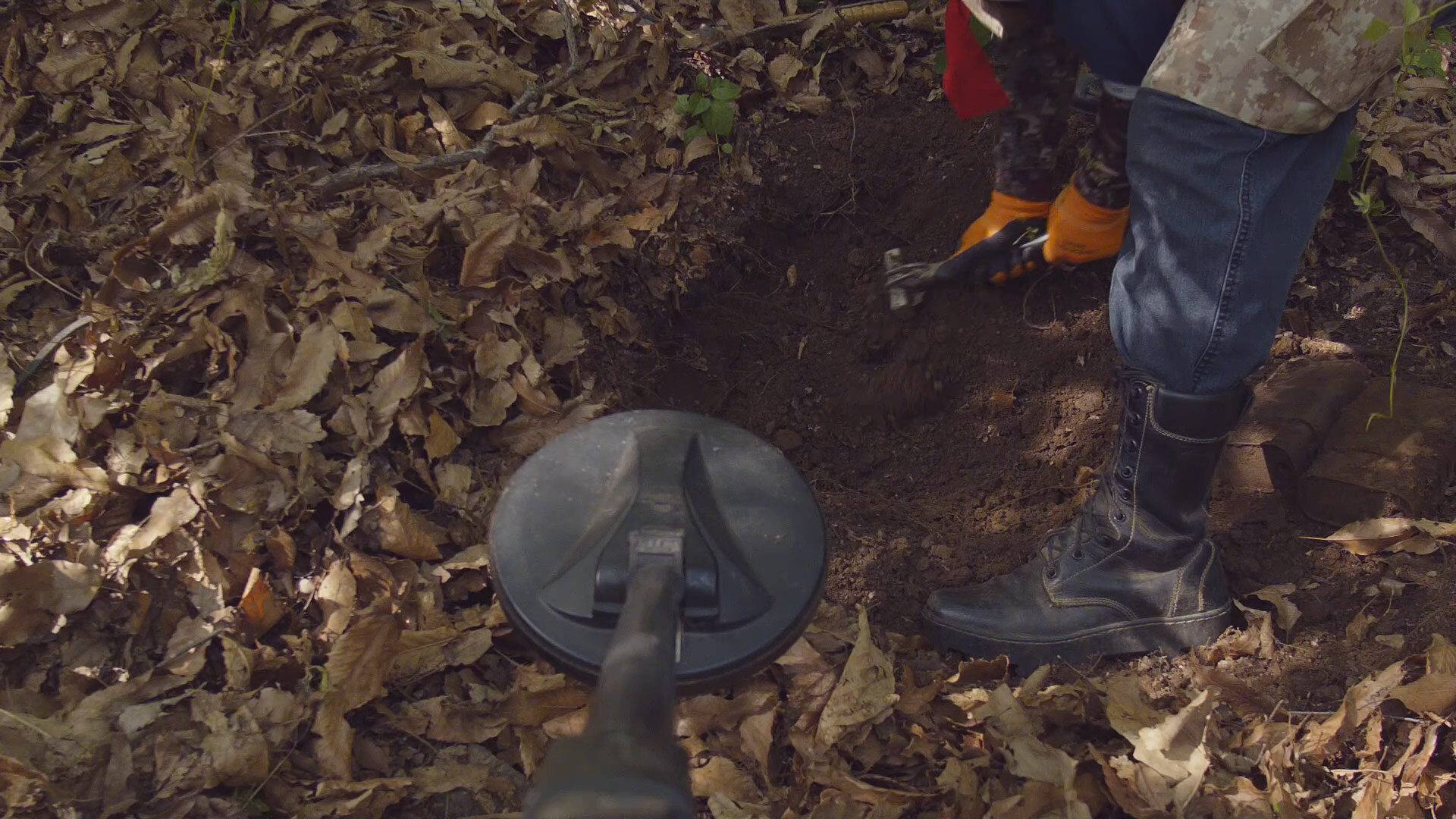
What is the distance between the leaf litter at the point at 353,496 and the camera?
5.53 ft

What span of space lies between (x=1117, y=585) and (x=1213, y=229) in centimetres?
82

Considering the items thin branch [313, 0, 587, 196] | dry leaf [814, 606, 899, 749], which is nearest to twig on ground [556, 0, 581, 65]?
thin branch [313, 0, 587, 196]

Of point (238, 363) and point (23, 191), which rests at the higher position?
point (23, 191)

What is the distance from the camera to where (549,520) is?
1.29m

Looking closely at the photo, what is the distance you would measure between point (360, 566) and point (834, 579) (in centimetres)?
100

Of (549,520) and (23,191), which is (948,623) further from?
(23,191)

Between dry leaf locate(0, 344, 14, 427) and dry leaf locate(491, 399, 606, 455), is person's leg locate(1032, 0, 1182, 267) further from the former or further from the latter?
dry leaf locate(0, 344, 14, 427)

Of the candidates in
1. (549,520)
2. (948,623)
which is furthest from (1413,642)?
(549,520)

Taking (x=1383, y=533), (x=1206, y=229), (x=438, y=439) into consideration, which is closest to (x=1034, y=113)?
(x=1206, y=229)

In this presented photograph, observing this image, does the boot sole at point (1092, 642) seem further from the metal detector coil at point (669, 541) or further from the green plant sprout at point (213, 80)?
the green plant sprout at point (213, 80)

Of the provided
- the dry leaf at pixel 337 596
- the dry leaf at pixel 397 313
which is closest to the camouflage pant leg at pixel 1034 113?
the dry leaf at pixel 397 313

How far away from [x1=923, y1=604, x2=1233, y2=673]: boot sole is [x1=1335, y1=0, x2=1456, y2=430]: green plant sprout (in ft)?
2.32

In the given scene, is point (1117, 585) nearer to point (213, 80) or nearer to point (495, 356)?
point (495, 356)

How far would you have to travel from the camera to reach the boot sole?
2107mm
